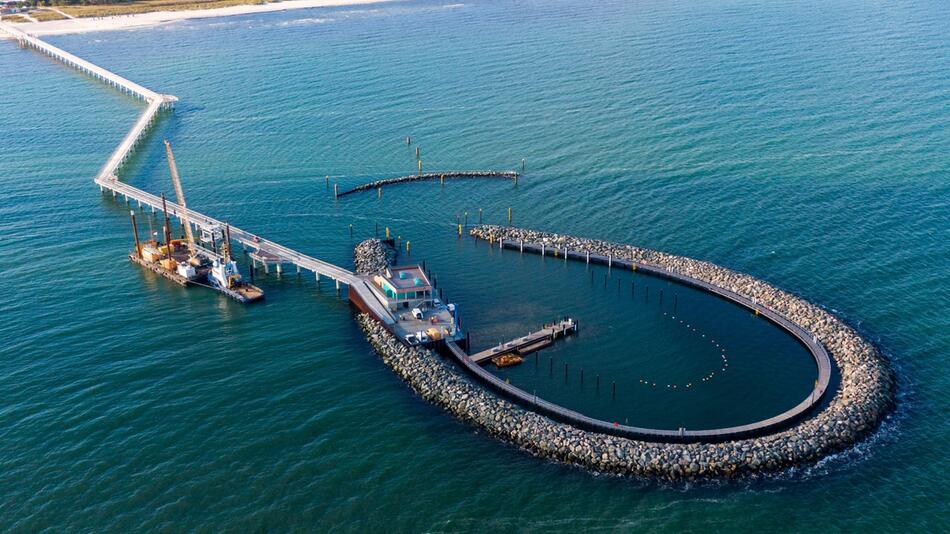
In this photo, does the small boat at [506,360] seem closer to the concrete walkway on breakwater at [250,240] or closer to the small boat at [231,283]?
the concrete walkway on breakwater at [250,240]

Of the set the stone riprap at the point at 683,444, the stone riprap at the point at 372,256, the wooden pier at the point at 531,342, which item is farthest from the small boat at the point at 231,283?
the wooden pier at the point at 531,342

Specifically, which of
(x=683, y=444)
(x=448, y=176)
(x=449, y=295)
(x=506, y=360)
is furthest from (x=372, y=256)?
(x=683, y=444)

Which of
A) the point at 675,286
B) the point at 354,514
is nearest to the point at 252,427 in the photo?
the point at 354,514

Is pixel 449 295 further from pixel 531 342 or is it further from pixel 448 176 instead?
pixel 448 176

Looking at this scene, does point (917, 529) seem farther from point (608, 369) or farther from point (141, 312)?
point (141, 312)

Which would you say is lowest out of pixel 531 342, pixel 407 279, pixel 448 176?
pixel 531 342

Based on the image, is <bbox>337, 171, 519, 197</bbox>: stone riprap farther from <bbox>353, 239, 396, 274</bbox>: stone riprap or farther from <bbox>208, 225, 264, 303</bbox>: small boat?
<bbox>208, 225, 264, 303</bbox>: small boat
